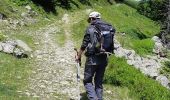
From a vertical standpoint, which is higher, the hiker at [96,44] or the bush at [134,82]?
the hiker at [96,44]

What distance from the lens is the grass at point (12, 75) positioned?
1435 centimetres

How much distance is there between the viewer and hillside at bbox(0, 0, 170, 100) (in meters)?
15.6

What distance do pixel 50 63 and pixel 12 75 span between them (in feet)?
10.5

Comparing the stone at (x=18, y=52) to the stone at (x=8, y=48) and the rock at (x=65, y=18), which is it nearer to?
the stone at (x=8, y=48)

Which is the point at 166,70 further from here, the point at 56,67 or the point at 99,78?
the point at 99,78

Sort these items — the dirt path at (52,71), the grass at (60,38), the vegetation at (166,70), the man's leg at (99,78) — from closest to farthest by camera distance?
1. the man's leg at (99,78)
2. the dirt path at (52,71)
3. the vegetation at (166,70)
4. the grass at (60,38)

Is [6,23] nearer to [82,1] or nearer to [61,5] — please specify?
[61,5]

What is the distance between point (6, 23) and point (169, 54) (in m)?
12.6

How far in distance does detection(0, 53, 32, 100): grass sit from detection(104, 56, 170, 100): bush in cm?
358

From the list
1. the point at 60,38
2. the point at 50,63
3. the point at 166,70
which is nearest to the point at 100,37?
the point at 50,63

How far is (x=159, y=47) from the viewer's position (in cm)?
2956

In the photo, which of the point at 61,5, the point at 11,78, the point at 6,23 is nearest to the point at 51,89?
the point at 11,78

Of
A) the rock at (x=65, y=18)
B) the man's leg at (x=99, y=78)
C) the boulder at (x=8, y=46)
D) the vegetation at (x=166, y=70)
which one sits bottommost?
the rock at (x=65, y=18)

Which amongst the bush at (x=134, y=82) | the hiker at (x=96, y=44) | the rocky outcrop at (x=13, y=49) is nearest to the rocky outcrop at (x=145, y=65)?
the bush at (x=134, y=82)
